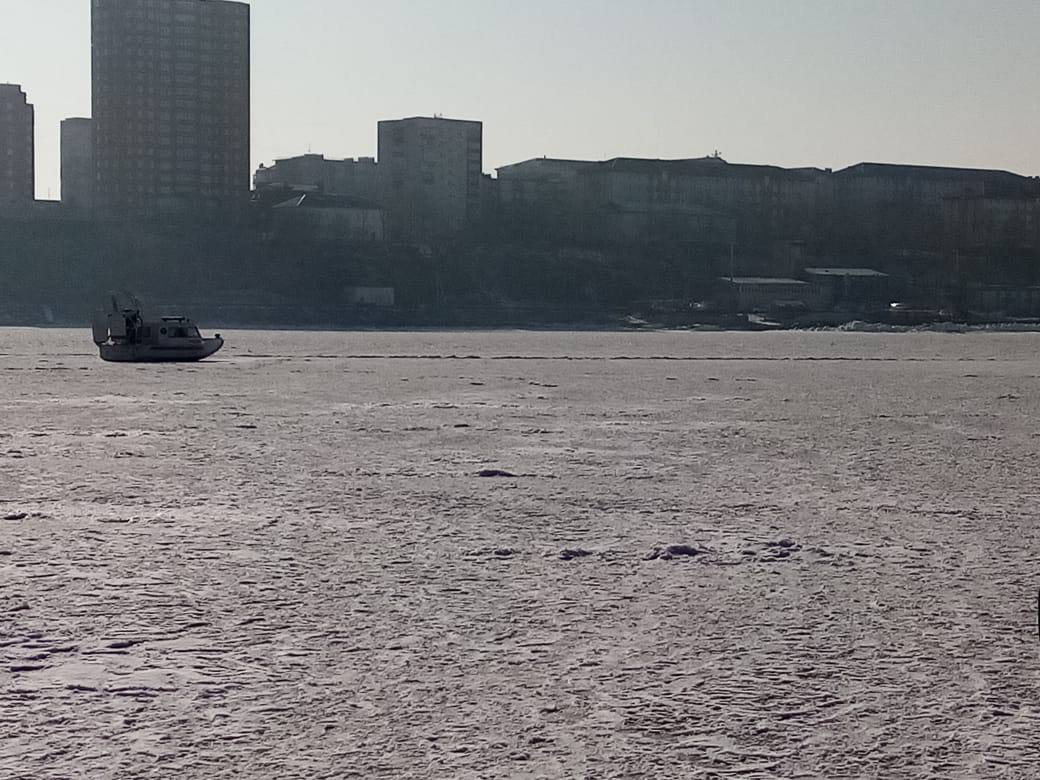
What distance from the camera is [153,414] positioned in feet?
78.8

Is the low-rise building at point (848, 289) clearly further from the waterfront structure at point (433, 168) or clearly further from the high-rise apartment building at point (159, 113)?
the high-rise apartment building at point (159, 113)

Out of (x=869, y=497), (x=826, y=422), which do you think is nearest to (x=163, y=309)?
(x=826, y=422)

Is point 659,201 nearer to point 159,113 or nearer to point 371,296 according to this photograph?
point 371,296

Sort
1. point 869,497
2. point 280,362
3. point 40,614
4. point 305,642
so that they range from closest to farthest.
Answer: point 305,642 → point 40,614 → point 869,497 → point 280,362

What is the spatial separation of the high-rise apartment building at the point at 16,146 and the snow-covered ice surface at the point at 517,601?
5869 inches

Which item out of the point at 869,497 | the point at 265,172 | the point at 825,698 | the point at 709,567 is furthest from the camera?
the point at 265,172

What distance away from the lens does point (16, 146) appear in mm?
161000

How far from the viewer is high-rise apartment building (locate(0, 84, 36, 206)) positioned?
159750mm

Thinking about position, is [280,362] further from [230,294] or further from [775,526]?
[230,294]

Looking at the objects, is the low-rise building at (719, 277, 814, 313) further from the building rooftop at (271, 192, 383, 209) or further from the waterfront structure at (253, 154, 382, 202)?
the waterfront structure at (253, 154, 382, 202)

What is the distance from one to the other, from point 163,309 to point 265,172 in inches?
2889

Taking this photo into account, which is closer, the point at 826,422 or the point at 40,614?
the point at 40,614

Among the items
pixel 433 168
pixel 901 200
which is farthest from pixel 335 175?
pixel 901 200

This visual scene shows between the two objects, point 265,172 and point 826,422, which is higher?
point 265,172
